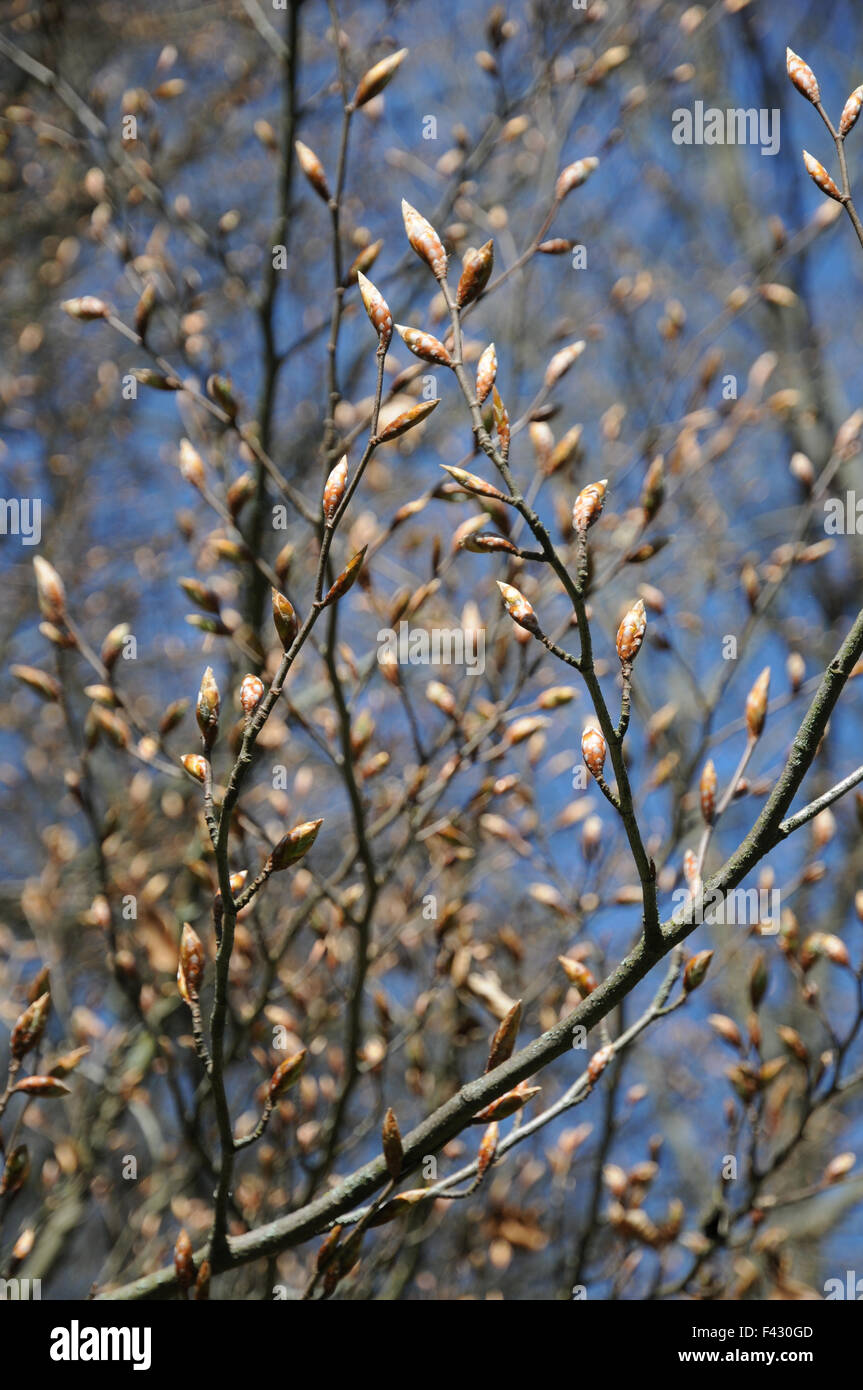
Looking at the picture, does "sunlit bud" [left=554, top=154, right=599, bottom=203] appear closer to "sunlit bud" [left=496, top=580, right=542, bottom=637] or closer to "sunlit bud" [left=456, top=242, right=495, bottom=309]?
"sunlit bud" [left=456, top=242, right=495, bottom=309]

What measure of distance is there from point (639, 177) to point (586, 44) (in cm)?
218

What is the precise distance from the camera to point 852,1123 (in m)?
4.92

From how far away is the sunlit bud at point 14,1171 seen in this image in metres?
1.60

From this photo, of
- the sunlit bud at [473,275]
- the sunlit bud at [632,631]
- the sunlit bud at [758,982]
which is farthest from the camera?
the sunlit bud at [758,982]

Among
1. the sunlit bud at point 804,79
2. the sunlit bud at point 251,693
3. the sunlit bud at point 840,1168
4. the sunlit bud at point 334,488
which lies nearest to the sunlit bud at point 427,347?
the sunlit bud at point 334,488

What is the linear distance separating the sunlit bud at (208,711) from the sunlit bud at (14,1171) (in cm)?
78

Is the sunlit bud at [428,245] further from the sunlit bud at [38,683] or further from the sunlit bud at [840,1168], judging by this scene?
the sunlit bud at [840,1168]

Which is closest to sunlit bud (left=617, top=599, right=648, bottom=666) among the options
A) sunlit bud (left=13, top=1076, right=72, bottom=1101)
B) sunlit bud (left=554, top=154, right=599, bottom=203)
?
sunlit bud (left=13, top=1076, right=72, bottom=1101)

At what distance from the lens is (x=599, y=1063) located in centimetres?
149

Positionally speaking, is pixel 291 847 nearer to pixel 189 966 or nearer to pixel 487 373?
pixel 189 966

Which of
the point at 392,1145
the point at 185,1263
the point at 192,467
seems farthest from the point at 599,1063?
the point at 192,467

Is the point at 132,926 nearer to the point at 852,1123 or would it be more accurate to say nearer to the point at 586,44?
the point at 586,44

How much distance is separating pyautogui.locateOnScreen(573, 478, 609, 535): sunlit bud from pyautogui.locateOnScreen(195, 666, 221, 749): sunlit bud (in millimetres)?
439
